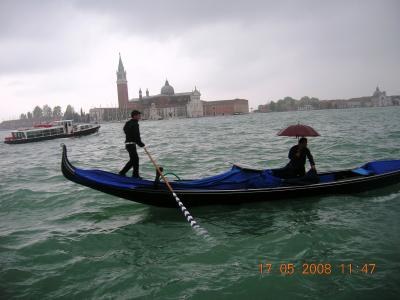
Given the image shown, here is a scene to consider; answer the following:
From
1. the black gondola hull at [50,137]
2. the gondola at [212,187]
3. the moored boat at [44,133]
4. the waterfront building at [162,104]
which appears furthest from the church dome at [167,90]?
the gondola at [212,187]

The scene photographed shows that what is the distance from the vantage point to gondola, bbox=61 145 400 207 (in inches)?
198

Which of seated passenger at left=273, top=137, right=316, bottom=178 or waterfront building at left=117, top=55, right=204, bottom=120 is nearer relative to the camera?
seated passenger at left=273, top=137, right=316, bottom=178

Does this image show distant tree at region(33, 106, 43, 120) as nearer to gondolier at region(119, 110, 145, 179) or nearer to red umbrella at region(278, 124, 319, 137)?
gondolier at region(119, 110, 145, 179)

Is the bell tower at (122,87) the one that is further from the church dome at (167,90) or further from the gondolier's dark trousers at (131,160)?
the gondolier's dark trousers at (131,160)

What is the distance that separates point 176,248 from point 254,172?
1.79m

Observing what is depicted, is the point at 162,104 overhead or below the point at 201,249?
overhead

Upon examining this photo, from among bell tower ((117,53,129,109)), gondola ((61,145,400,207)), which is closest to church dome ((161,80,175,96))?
bell tower ((117,53,129,109))

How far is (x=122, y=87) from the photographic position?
4031 inches

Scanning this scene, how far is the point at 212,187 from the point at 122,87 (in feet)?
332

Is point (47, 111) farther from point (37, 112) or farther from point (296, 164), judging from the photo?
point (296, 164)

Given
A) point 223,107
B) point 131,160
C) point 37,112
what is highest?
point 37,112
